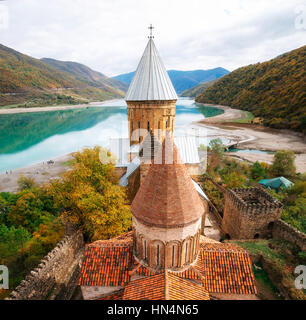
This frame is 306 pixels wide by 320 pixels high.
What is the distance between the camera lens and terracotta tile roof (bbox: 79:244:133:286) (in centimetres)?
568

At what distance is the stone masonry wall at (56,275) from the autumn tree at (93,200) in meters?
1.13

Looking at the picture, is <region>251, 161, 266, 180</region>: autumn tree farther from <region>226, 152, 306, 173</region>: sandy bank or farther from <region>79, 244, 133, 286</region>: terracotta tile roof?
<region>79, 244, 133, 286</region>: terracotta tile roof

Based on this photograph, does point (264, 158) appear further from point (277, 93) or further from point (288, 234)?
point (277, 93)

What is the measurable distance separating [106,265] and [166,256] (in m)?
2.02

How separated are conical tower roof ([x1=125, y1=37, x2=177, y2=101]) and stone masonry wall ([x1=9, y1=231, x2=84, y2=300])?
9.27 m

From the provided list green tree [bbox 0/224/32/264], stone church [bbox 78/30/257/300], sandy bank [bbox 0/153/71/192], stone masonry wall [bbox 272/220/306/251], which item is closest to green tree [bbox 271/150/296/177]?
stone masonry wall [bbox 272/220/306/251]

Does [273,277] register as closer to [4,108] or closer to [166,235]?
[166,235]

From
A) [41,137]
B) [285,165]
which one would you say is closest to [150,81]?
→ [285,165]

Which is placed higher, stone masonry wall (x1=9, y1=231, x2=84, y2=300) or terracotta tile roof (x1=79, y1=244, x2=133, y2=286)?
terracotta tile roof (x1=79, y1=244, x2=133, y2=286)
